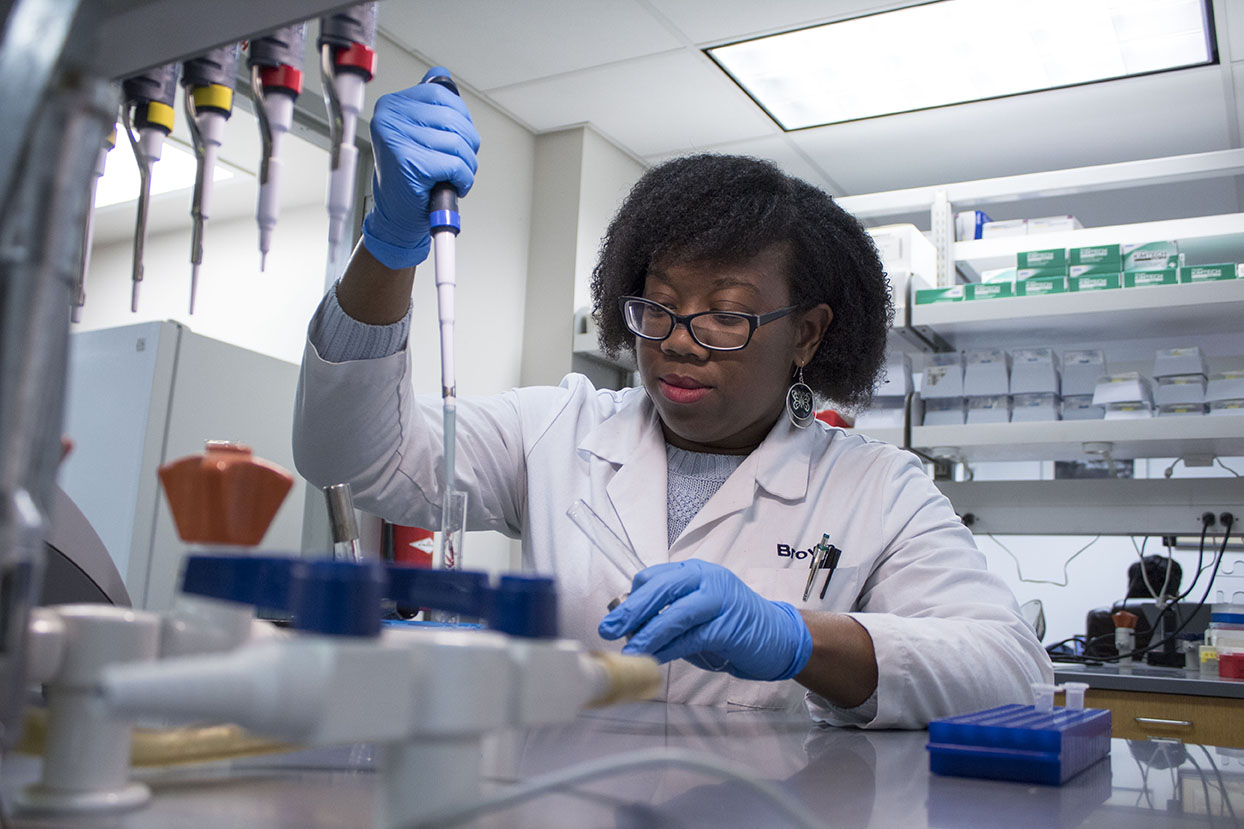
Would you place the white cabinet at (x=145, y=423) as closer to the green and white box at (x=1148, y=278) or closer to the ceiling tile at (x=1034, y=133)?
the ceiling tile at (x=1034, y=133)

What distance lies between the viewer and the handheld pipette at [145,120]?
1.92 ft

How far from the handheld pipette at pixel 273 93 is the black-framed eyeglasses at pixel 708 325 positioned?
955 mm

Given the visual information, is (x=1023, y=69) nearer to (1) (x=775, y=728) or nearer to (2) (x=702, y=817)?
(1) (x=775, y=728)

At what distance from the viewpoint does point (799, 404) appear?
1641mm

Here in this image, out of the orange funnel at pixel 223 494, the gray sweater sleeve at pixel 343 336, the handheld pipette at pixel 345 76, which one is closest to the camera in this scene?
the orange funnel at pixel 223 494

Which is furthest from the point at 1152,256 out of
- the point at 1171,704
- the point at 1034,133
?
the point at 1171,704

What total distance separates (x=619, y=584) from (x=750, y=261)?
20.8 inches

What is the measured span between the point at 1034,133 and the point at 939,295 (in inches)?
35.9

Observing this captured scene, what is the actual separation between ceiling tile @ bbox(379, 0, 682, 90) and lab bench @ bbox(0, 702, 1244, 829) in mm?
2520

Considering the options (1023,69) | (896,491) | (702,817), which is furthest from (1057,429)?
(702,817)

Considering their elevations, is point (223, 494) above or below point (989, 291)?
below

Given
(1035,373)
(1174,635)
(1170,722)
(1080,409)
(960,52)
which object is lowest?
(1170,722)

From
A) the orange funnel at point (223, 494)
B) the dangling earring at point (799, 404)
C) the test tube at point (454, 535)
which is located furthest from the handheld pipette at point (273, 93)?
the dangling earring at point (799, 404)

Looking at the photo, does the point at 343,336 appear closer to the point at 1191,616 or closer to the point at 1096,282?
the point at 1096,282
